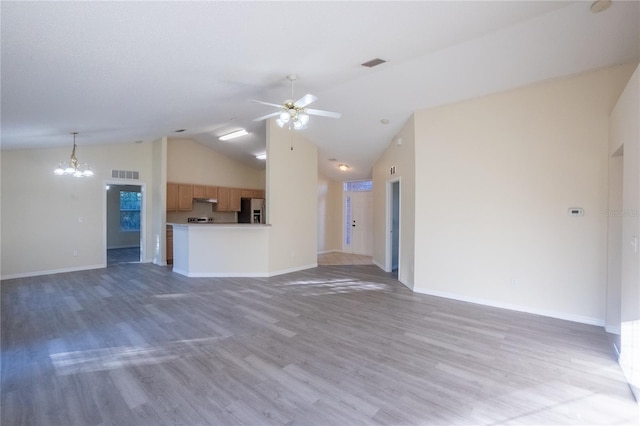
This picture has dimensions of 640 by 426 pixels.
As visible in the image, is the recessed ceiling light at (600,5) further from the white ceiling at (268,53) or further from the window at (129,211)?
the window at (129,211)

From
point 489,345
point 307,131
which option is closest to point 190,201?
point 307,131

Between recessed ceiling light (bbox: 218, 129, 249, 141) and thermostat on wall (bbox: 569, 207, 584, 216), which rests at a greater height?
recessed ceiling light (bbox: 218, 129, 249, 141)

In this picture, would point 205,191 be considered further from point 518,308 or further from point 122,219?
point 518,308

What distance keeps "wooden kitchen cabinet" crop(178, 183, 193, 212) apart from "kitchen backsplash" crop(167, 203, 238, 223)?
0.31 metres

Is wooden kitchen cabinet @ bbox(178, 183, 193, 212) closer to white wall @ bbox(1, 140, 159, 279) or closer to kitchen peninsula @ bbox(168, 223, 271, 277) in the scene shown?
white wall @ bbox(1, 140, 159, 279)

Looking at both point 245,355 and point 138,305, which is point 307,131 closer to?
point 138,305

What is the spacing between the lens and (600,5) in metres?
2.55

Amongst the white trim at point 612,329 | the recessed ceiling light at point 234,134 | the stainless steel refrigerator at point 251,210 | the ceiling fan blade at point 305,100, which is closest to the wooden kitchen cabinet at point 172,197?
the recessed ceiling light at point 234,134

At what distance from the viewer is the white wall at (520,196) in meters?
3.63

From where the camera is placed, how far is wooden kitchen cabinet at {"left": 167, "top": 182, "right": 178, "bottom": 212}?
769cm

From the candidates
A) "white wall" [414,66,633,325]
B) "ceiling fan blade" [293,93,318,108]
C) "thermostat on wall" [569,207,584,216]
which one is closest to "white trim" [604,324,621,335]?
"white wall" [414,66,633,325]

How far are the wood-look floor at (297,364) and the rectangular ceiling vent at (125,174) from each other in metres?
3.43

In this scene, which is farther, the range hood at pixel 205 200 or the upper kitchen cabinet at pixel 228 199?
the upper kitchen cabinet at pixel 228 199

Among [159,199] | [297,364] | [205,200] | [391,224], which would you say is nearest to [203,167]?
[205,200]
